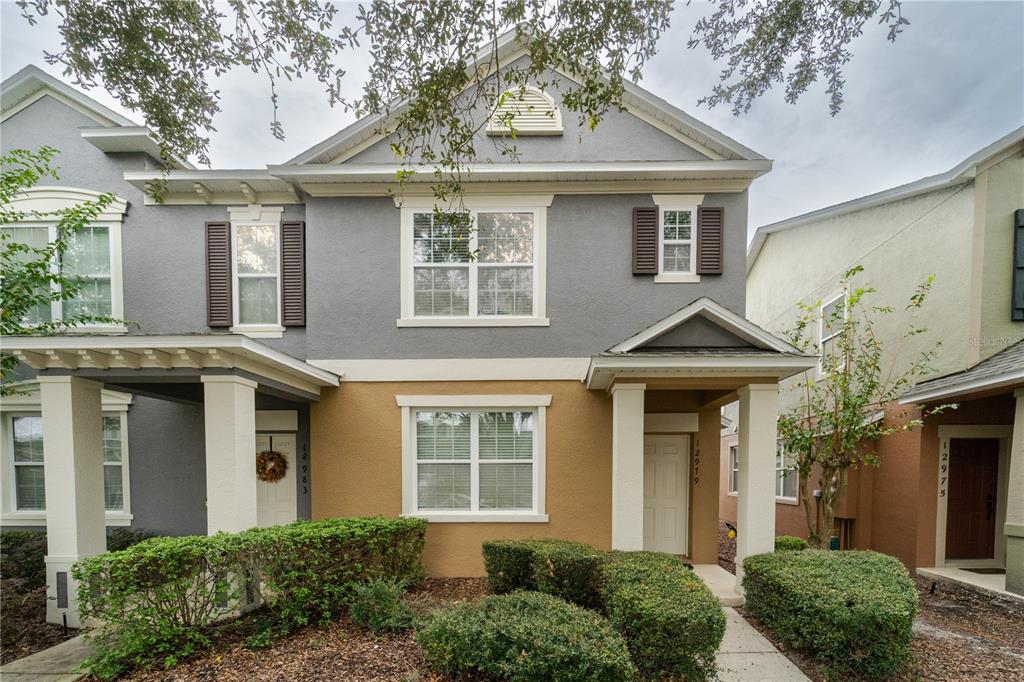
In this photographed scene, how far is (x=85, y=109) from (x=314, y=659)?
10.0 meters

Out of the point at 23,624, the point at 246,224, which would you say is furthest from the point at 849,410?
the point at 23,624

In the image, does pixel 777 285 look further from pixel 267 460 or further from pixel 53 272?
pixel 53 272

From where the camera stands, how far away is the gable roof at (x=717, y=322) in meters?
6.12

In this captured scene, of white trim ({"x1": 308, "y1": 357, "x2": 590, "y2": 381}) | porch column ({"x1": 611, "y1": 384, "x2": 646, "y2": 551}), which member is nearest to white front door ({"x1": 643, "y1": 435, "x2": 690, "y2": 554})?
porch column ({"x1": 611, "y1": 384, "x2": 646, "y2": 551})

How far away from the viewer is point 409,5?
11.7ft

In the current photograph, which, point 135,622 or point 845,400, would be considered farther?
point 845,400

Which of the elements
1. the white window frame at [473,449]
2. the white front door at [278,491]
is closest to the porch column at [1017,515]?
the white window frame at [473,449]

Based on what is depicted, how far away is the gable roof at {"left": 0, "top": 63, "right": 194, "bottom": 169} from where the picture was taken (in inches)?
296

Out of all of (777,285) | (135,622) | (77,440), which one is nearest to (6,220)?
(77,440)

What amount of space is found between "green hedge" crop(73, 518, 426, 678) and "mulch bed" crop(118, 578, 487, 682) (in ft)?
0.57

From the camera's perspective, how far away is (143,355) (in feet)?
17.1

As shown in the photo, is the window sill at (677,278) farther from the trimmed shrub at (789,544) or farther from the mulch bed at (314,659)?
the mulch bed at (314,659)

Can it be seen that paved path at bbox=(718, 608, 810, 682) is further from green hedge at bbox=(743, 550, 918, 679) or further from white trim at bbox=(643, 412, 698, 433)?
white trim at bbox=(643, 412, 698, 433)

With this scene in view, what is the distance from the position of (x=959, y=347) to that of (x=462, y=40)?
953 centimetres
